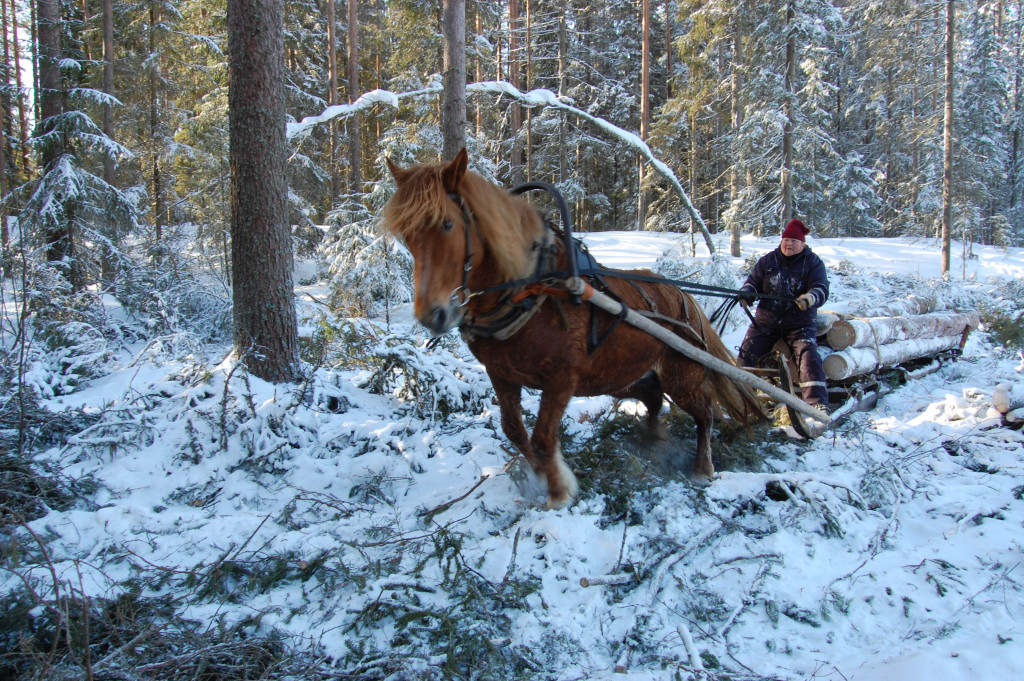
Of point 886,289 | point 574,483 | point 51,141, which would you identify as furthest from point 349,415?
point 886,289

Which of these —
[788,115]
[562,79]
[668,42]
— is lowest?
[788,115]

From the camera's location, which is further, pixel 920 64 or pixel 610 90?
pixel 610 90

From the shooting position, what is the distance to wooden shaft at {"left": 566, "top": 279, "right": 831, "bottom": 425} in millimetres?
3094

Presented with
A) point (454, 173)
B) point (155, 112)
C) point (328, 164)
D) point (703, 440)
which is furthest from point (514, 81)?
point (454, 173)

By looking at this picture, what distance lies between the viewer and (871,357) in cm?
625

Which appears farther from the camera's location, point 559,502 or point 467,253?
point 559,502

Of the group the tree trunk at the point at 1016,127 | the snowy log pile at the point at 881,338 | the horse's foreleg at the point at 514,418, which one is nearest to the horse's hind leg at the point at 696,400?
the horse's foreleg at the point at 514,418

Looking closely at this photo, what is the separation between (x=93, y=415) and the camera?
3.98 metres

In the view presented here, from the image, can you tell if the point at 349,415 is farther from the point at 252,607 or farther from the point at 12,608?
the point at 12,608

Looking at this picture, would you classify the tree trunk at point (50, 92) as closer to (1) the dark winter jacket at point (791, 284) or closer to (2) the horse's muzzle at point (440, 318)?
(2) the horse's muzzle at point (440, 318)

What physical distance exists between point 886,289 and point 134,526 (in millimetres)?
18842

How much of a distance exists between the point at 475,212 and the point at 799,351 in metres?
3.82

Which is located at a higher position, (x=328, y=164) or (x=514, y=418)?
(x=328, y=164)

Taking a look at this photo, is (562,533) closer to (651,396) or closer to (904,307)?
(651,396)
